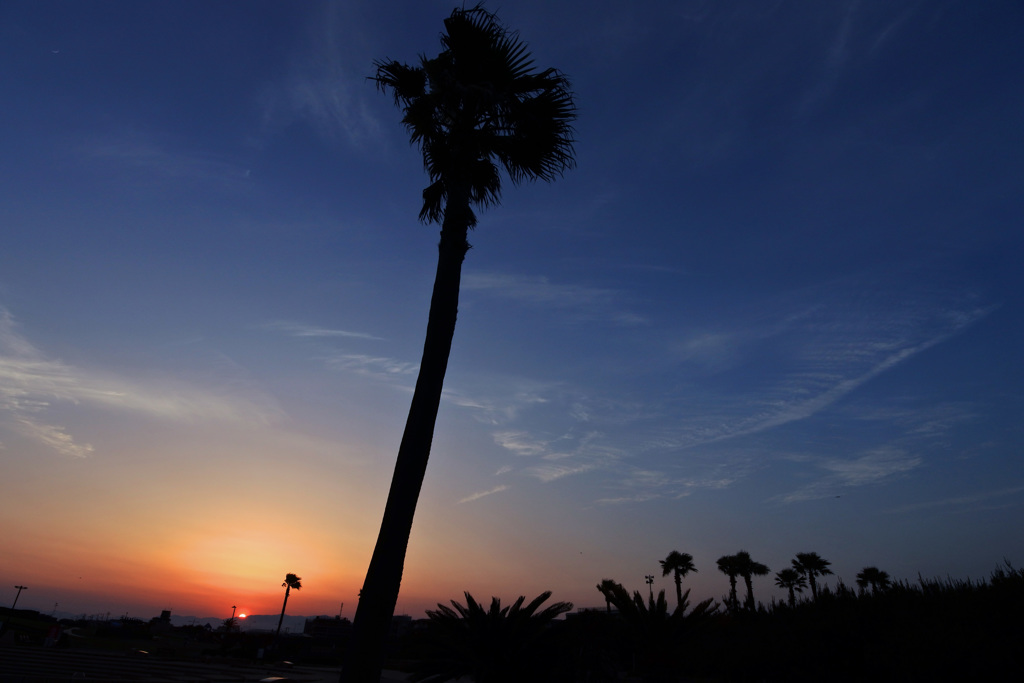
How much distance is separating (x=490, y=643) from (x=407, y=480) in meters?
8.64

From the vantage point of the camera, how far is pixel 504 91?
27.8 feet

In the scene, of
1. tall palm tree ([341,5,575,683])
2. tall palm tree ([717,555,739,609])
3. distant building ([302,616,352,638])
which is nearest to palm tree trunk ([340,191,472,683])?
tall palm tree ([341,5,575,683])

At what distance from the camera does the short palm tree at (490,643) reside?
12094 mm

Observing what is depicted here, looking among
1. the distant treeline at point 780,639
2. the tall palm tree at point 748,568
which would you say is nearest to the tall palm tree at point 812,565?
the tall palm tree at point 748,568

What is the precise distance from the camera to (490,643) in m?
12.3

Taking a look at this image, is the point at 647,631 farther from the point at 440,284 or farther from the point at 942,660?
the point at 440,284

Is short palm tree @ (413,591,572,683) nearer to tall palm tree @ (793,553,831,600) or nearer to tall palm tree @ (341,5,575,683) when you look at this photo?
tall palm tree @ (341,5,575,683)

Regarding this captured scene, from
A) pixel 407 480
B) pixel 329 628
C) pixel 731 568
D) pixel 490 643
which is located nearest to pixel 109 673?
pixel 490 643

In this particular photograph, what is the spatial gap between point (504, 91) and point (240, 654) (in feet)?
218

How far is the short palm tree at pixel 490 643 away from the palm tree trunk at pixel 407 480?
8.08m

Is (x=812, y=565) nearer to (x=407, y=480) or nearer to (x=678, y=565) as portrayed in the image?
(x=678, y=565)

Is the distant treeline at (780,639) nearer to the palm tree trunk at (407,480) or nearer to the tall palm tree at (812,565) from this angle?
the palm tree trunk at (407,480)

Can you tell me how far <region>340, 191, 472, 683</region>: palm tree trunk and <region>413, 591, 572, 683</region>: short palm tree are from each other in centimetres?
808

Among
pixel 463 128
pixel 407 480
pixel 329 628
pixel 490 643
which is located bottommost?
pixel 329 628
